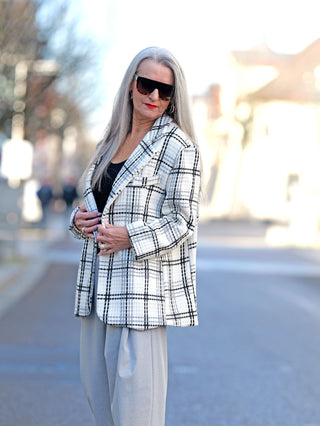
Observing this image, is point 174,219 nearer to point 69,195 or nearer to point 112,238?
point 112,238

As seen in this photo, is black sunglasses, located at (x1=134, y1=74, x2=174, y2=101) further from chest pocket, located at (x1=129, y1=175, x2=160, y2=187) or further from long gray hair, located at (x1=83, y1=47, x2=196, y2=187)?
chest pocket, located at (x1=129, y1=175, x2=160, y2=187)

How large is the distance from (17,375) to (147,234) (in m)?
3.38

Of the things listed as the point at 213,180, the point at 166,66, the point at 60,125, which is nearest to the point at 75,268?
the point at 166,66

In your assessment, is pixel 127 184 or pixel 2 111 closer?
pixel 127 184

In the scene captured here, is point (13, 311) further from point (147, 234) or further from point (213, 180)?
point (213, 180)

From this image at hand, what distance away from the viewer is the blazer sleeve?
296cm

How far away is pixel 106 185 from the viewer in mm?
3119

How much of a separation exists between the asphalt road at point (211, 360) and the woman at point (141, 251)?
71.0 inches

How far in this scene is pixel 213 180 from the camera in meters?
66.9

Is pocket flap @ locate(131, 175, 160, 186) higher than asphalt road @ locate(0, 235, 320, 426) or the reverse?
higher

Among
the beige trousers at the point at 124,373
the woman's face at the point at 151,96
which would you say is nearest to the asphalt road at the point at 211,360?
the beige trousers at the point at 124,373

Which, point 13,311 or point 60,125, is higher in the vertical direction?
point 60,125

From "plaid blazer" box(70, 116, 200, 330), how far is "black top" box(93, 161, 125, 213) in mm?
64

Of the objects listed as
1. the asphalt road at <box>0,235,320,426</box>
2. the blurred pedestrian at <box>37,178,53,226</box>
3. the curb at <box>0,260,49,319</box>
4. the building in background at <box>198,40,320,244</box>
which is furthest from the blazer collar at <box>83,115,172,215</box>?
the building in background at <box>198,40,320,244</box>
